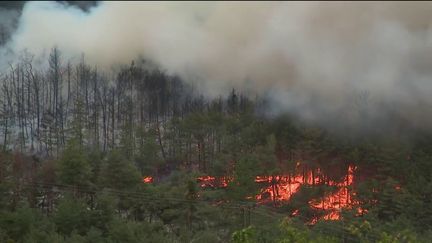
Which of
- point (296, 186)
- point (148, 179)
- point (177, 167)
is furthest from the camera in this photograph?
point (177, 167)

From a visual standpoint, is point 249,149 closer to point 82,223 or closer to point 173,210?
point 173,210

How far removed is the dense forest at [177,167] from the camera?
24.2 m

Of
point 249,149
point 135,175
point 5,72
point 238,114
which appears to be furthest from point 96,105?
point 135,175

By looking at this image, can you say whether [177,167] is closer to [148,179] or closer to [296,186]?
[148,179]

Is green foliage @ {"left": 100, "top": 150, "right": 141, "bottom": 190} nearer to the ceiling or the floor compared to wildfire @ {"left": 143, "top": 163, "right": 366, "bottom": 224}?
nearer to the ceiling

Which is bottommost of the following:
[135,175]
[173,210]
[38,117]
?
[173,210]

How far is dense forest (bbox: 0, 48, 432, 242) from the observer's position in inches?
952

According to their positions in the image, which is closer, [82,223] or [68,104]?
[82,223]

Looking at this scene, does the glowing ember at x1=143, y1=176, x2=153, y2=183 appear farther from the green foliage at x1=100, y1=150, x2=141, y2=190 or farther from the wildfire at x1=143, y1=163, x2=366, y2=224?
the green foliage at x1=100, y1=150, x2=141, y2=190

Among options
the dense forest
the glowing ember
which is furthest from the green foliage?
the glowing ember

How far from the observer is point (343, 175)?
3991 centimetres

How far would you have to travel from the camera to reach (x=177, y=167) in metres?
43.5

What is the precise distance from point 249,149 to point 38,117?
21.3 m

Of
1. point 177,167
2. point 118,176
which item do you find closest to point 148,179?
→ point 177,167
